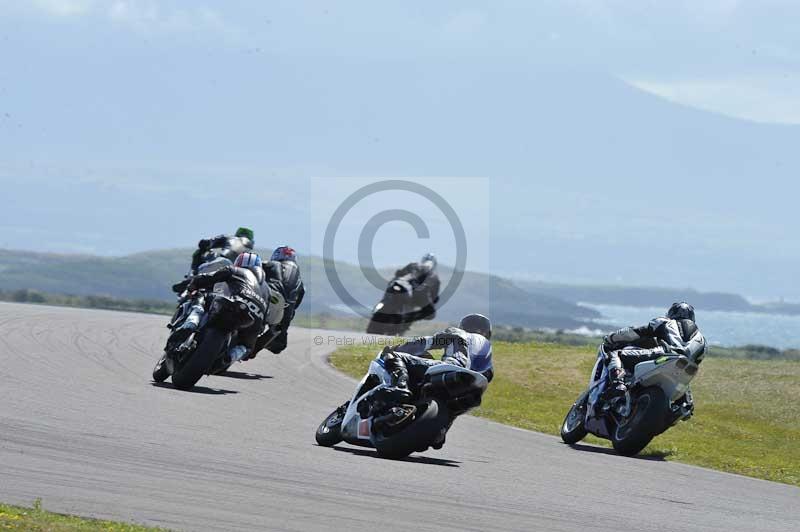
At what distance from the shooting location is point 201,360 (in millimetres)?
18156

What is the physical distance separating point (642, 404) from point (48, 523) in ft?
30.7

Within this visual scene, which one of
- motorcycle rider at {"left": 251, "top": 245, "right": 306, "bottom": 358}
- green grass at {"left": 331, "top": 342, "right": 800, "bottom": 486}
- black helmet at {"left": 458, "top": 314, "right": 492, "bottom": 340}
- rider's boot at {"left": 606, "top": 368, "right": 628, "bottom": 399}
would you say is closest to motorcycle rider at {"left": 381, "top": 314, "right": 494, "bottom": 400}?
black helmet at {"left": 458, "top": 314, "right": 492, "bottom": 340}

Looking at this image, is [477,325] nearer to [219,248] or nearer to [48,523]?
[48,523]

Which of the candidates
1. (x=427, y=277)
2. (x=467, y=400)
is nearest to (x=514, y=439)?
(x=467, y=400)

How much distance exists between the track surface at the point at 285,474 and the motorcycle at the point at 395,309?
15.0m

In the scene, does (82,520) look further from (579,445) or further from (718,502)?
(579,445)

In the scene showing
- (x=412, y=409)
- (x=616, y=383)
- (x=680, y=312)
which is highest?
(x=680, y=312)

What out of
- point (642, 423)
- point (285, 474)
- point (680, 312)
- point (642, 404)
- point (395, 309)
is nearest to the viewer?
point (285, 474)

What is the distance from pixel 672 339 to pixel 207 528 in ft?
30.0

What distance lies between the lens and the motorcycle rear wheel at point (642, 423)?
54.1ft

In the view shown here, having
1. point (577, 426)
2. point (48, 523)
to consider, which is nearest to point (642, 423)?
point (577, 426)

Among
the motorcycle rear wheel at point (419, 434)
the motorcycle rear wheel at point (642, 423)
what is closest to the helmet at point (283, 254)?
the motorcycle rear wheel at point (642, 423)

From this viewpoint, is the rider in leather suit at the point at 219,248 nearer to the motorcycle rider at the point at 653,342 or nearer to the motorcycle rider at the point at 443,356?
the motorcycle rider at the point at 653,342

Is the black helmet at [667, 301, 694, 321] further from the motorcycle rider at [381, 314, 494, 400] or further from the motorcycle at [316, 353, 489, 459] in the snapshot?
the motorcycle at [316, 353, 489, 459]
